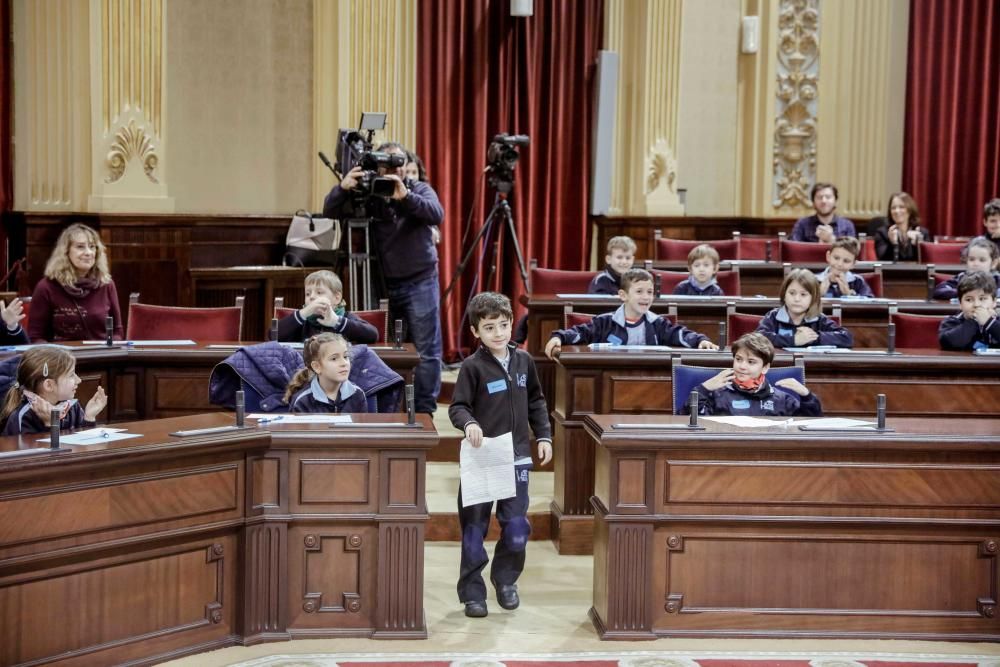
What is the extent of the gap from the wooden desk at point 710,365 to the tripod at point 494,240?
9.09 feet

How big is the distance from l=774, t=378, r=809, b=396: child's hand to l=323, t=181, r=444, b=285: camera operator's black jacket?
238 centimetres

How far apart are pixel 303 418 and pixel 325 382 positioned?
11.7 inches

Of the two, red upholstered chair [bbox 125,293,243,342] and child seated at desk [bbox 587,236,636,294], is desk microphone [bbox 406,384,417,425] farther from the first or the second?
child seated at desk [bbox 587,236,636,294]

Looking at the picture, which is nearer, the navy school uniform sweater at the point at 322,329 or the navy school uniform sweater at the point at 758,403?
the navy school uniform sweater at the point at 758,403

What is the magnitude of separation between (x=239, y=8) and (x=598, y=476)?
5518mm

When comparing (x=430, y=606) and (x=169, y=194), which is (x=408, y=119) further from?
(x=430, y=606)

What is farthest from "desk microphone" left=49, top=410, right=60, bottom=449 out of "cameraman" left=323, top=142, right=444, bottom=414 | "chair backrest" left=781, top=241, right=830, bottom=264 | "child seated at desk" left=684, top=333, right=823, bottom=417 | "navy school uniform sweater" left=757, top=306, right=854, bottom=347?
"chair backrest" left=781, top=241, right=830, bottom=264

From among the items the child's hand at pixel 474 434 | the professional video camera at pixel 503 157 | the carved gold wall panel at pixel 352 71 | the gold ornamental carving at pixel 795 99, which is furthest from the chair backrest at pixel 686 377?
the gold ornamental carving at pixel 795 99

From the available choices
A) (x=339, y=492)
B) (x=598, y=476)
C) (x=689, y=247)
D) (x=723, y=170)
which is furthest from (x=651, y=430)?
(x=723, y=170)

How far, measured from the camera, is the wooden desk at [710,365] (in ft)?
18.2

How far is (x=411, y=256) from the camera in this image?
6777 mm

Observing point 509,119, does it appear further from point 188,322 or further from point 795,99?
point 188,322

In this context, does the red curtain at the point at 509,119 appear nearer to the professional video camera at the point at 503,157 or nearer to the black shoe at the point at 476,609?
the professional video camera at the point at 503,157

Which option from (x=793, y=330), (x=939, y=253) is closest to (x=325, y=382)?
(x=793, y=330)
